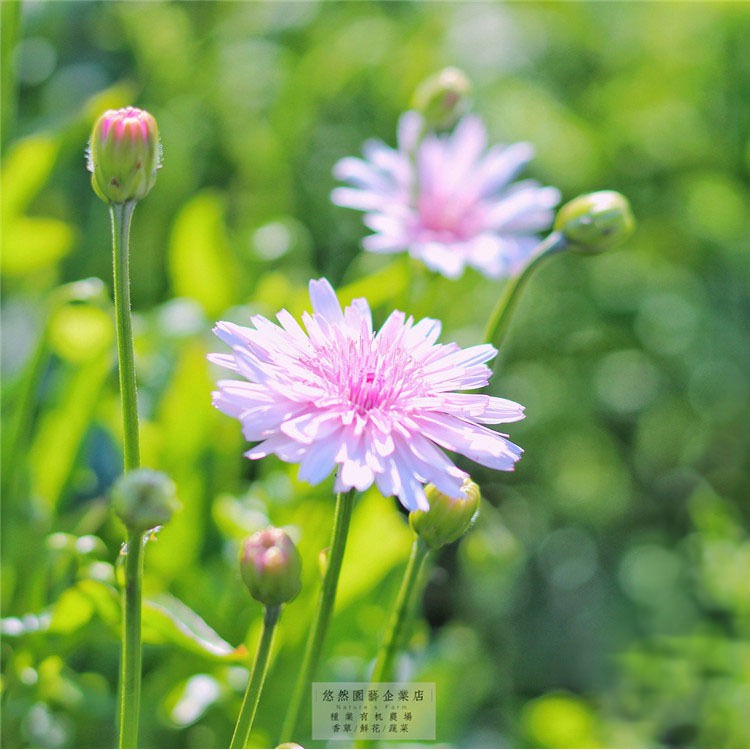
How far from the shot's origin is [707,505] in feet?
4.91

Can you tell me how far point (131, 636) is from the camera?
22.6 inches

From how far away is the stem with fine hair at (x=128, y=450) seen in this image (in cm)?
56

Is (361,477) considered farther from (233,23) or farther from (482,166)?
(233,23)

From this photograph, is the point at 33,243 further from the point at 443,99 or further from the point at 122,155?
the point at 122,155

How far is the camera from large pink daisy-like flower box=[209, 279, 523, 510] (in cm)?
58

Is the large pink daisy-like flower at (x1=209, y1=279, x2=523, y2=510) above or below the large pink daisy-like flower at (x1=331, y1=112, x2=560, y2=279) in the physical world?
below

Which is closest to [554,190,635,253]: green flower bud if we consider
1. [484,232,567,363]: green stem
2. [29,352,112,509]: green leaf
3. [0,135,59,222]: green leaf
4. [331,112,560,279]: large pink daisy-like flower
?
[484,232,567,363]: green stem

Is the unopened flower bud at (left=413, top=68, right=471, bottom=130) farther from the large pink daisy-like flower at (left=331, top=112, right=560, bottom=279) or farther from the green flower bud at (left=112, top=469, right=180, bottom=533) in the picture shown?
the green flower bud at (left=112, top=469, right=180, bottom=533)

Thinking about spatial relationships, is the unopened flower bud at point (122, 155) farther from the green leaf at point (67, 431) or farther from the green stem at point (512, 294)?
the green leaf at point (67, 431)

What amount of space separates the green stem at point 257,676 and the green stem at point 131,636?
71 mm

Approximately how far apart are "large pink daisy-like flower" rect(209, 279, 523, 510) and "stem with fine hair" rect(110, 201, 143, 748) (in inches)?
2.5

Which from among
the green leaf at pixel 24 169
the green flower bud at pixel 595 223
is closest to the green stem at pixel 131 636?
the green flower bud at pixel 595 223

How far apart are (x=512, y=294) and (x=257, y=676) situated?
0.38 m

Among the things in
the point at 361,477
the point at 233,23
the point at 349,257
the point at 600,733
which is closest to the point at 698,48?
the point at 349,257
